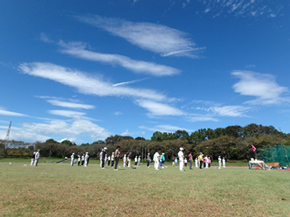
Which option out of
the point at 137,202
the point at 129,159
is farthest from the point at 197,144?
the point at 137,202

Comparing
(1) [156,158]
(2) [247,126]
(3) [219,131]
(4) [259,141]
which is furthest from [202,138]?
(1) [156,158]

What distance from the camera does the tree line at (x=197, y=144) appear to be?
6825cm

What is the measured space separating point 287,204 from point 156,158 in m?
14.5

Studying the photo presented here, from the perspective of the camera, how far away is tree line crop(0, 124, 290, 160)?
224ft

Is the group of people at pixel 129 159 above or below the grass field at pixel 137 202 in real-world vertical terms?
above

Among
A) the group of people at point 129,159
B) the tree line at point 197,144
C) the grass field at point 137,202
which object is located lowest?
the grass field at point 137,202

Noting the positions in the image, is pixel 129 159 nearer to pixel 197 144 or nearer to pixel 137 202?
pixel 137 202

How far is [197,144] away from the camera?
9281 cm

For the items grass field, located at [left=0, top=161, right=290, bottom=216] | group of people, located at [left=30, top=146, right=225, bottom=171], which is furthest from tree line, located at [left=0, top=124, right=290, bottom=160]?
grass field, located at [left=0, top=161, right=290, bottom=216]

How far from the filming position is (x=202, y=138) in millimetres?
100250

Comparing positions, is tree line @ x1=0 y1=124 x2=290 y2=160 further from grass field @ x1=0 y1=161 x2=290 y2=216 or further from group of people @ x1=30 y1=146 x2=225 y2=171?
grass field @ x1=0 y1=161 x2=290 y2=216

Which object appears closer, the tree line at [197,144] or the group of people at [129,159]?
the group of people at [129,159]

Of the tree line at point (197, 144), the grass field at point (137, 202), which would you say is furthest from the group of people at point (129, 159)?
the tree line at point (197, 144)

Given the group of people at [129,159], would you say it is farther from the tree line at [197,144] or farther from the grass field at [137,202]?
the tree line at [197,144]
